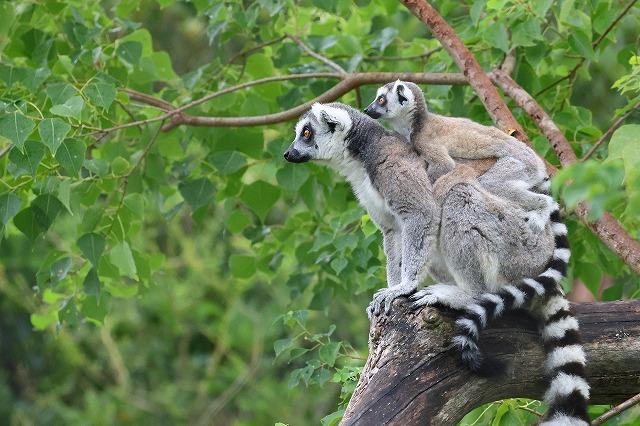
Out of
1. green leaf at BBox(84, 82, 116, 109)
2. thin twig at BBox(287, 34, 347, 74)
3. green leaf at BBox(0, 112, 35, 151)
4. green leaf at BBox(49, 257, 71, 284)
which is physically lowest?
green leaf at BBox(49, 257, 71, 284)

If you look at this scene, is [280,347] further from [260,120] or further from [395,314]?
[260,120]

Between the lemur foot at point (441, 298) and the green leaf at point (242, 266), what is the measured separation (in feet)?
7.03

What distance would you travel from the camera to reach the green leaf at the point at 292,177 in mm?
5305

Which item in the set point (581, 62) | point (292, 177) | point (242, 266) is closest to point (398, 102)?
point (292, 177)

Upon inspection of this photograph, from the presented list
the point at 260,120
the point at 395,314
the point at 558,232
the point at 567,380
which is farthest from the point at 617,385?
the point at 260,120

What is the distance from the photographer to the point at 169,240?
12633mm

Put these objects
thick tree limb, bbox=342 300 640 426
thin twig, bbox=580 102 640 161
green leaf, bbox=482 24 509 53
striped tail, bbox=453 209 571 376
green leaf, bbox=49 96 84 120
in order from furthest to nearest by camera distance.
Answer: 1. thin twig, bbox=580 102 640 161
2. green leaf, bbox=482 24 509 53
3. green leaf, bbox=49 96 84 120
4. striped tail, bbox=453 209 571 376
5. thick tree limb, bbox=342 300 640 426

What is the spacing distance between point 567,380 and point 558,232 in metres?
0.70

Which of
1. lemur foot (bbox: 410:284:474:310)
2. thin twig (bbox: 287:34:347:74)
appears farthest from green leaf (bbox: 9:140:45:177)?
thin twig (bbox: 287:34:347:74)

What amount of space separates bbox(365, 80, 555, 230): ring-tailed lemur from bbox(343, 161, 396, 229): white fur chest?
10.4 inches

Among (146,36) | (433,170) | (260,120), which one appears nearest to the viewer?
(433,170)

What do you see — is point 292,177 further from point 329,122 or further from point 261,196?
point 329,122

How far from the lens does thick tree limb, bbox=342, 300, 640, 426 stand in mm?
3580

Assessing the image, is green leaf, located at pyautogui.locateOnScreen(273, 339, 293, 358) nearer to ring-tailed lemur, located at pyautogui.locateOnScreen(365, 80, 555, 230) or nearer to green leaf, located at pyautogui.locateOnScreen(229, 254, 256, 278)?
ring-tailed lemur, located at pyautogui.locateOnScreen(365, 80, 555, 230)
